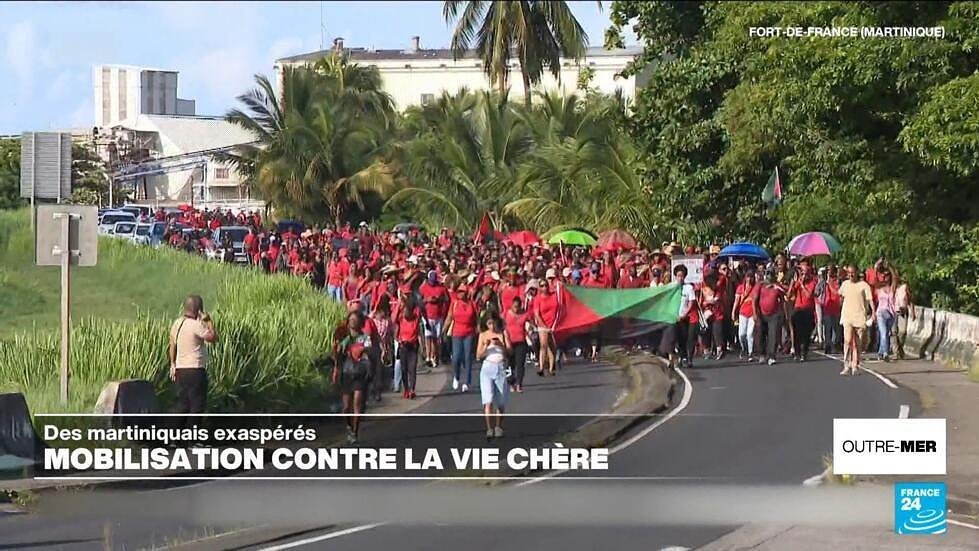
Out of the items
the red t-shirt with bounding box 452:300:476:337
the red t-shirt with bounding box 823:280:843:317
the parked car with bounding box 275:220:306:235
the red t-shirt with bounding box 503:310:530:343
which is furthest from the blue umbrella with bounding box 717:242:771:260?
the parked car with bounding box 275:220:306:235

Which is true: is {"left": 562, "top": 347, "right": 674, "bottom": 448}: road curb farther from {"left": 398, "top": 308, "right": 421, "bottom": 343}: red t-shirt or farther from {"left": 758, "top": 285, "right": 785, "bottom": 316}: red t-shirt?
{"left": 758, "top": 285, "right": 785, "bottom": 316}: red t-shirt

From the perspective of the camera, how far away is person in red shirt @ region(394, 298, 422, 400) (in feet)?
30.3

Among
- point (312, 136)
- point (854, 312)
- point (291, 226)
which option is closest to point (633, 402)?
point (312, 136)

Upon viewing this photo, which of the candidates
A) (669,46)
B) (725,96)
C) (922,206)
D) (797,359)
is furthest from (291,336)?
(669,46)

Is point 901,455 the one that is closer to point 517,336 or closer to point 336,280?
point 517,336

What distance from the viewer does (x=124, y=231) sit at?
11938 millimetres

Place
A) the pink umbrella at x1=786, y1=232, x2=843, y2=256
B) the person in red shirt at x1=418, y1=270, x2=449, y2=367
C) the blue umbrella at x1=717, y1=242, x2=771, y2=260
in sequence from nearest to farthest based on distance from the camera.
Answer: the person in red shirt at x1=418, y1=270, x2=449, y2=367, the pink umbrella at x1=786, y1=232, x2=843, y2=256, the blue umbrella at x1=717, y1=242, x2=771, y2=260

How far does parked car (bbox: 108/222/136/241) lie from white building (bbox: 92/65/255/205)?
196 cm

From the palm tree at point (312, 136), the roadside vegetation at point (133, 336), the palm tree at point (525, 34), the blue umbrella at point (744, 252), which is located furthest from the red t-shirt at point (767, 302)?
the palm tree at point (525, 34)

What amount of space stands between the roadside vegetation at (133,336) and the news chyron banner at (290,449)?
0.59 ft

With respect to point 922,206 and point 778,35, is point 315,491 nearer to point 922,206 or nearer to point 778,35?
point 778,35

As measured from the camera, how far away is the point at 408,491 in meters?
7.95

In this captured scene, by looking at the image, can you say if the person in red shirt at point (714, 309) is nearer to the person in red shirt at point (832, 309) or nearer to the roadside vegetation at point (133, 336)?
the person in red shirt at point (832, 309)

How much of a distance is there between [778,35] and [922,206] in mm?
3527
